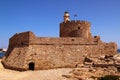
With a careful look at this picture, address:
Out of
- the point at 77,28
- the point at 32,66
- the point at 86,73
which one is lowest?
the point at 86,73

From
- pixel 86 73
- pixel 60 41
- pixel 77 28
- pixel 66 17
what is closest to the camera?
pixel 86 73

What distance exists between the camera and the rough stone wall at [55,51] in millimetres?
30547

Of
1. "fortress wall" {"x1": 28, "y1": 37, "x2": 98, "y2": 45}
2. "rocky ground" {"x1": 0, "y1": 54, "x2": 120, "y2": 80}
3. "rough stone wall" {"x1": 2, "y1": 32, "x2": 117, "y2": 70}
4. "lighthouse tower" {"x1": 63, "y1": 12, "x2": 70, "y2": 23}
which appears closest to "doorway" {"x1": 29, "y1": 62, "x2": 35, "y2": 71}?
"rough stone wall" {"x1": 2, "y1": 32, "x2": 117, "y2": 70}

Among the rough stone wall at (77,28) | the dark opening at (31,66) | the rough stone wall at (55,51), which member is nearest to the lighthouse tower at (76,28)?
the rough stone wall at (77,28)

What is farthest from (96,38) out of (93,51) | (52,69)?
(52,69)

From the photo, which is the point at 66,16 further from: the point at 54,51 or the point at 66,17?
the point at 54,51

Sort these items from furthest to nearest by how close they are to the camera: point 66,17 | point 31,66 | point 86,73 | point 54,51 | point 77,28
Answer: point 66,17 < point 77,28 < point 54,51 < point 31,66 < point 86,73

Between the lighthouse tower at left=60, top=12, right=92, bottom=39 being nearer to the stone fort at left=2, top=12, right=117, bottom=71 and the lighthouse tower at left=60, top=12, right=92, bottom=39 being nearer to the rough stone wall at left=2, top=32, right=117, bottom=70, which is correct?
the stone fort at left=2, top=12, right=117, bottom=71

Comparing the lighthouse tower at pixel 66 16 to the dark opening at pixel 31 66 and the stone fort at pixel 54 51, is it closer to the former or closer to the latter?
the stone fort at pixel 54 51

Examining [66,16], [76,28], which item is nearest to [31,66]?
[76,28]

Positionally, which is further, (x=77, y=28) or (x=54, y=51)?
(x=77, y=28)

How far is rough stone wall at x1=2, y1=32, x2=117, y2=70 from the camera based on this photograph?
30.5 m

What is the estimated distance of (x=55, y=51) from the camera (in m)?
31.4

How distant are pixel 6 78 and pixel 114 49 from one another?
15.5m
